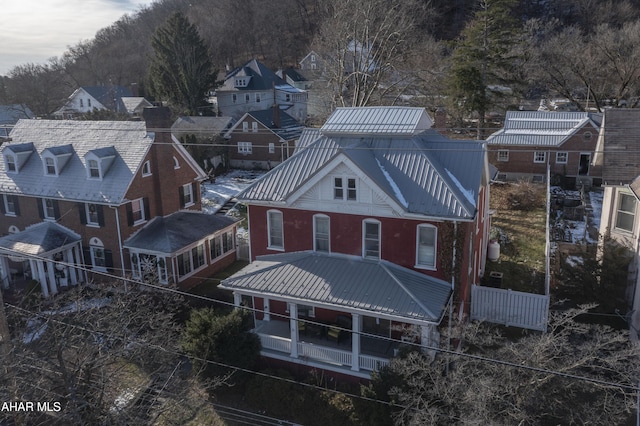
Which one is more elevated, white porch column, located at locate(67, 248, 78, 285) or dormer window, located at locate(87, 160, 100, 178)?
dormer window, located at locate(87, 160, 100, 178)

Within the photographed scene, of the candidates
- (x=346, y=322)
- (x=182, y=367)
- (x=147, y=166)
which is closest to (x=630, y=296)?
(x=346, y=322)

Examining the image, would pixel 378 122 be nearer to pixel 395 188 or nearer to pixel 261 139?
pixel 395 188

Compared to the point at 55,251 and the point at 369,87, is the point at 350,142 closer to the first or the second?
the point at 55,251

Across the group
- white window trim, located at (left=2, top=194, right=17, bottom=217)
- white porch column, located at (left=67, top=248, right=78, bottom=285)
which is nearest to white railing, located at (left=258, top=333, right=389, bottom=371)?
white porch column, located at (left=67, top=248, right=78, bottom=285)

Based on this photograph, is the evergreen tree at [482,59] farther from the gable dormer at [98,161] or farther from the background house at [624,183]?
the gable dormer at [98,161]

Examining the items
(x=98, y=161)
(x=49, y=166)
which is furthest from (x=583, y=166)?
(x=49, y=166)

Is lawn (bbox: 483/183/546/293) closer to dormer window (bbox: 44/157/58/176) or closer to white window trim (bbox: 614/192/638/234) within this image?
white window trim (bbox: 614/192/638/234)
